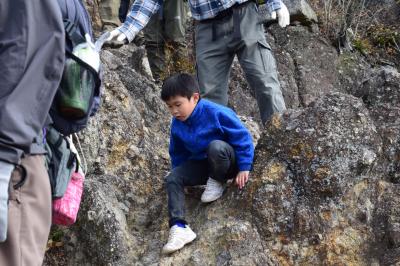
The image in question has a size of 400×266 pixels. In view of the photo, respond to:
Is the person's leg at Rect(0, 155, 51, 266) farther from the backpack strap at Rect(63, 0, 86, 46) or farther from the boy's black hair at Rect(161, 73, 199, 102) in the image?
the boy's black hair at Rect(161, 73, 199, 102)

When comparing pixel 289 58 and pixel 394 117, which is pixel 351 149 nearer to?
pixel 394 117

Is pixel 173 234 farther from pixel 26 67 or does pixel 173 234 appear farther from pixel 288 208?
pixel 26 67

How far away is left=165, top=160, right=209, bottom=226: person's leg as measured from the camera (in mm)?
4172

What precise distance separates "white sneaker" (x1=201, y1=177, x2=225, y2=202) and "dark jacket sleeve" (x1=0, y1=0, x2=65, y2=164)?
2262 mm

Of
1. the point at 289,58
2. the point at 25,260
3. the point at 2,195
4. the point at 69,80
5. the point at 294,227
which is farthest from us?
the point at 289,58

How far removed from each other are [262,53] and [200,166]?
1.36 meters

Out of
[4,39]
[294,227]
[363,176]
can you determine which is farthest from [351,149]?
[4,39]

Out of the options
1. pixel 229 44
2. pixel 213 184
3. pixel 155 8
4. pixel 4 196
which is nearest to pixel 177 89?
pixel 213 184

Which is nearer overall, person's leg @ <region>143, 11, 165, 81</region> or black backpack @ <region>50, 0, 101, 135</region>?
black backpack @ <region>50, 0, 101, 135</region>

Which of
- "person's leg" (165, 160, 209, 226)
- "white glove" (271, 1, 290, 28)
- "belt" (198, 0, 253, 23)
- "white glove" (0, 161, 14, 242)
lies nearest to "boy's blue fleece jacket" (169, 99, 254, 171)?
"person's leg" (165, 160, 209, 226)

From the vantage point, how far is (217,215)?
4.29 meters

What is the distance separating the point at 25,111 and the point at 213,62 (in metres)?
3.26

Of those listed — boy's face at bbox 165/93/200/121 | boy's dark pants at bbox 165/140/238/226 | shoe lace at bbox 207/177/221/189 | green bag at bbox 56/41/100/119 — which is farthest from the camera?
shoe lace at bbox 207/177/221/189

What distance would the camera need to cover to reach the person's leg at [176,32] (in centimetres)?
734
